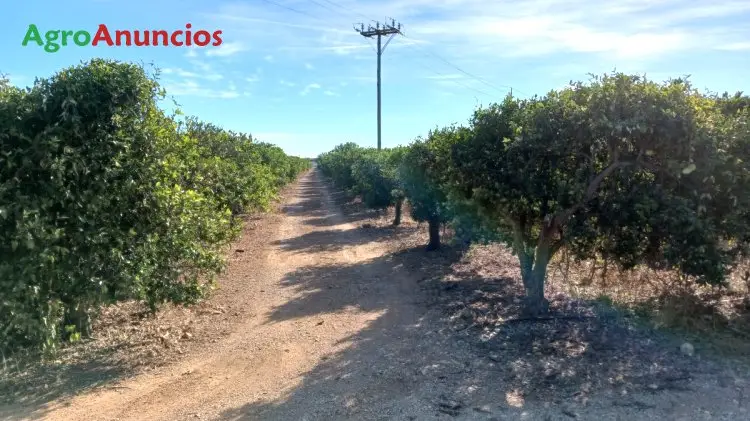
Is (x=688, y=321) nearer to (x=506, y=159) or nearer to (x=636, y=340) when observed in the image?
(x=636, y=340)

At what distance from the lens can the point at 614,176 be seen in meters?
5.86

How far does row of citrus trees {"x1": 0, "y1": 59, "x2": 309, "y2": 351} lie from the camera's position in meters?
4.81

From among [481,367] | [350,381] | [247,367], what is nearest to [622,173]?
[481,367]

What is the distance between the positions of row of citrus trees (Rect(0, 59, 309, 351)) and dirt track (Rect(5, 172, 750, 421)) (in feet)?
3.15

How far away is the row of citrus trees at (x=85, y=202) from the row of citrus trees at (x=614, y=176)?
3972mm

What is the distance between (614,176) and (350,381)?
389 centimetres

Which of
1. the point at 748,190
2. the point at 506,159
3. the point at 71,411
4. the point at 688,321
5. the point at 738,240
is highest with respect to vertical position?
the point at 506,159

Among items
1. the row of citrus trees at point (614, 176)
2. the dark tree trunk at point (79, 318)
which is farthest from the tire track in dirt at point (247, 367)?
the row of citrus trees at point (614, 176)

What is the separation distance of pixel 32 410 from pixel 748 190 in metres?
7.77

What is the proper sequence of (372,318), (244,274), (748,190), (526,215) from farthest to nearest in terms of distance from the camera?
(244,274) < (372,318) < (526,215) < (748,190)

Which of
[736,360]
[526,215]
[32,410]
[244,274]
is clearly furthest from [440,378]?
[244,274]

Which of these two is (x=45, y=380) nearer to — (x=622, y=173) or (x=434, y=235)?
(x=622, y=173)

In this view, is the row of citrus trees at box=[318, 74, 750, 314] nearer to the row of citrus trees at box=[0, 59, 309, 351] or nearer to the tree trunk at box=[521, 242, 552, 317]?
the tree trunk at box=[521, 242, 552, 317]

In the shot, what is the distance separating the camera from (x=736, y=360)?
17.9ft
